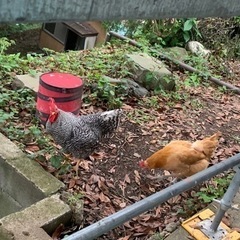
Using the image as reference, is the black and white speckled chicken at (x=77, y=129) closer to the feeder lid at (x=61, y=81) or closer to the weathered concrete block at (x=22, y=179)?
the feeder lid at (x=61, y=81)

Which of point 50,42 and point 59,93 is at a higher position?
point 59,93

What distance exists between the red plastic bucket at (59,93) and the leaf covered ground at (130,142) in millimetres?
227

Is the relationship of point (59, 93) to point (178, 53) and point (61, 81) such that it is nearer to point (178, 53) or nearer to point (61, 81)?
point (61, 81)

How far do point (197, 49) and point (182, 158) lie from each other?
4339 mm

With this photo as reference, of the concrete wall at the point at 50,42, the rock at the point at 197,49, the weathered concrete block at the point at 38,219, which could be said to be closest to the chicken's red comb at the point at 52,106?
the weathered concrete block at the point at 38,219

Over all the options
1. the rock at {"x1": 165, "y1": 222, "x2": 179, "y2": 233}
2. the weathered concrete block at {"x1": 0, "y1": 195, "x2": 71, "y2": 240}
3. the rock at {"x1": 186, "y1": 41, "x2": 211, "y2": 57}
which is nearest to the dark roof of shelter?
the rock at {"x1": 186, "y1": 41, "x2": 211, "y2": 57}

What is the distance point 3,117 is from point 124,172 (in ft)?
4.20

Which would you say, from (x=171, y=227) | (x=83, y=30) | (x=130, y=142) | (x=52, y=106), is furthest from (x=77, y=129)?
(x=83, y=30)

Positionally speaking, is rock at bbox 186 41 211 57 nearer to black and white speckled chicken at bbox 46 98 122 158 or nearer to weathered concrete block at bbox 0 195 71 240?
black and white speckled chicken at bbox 46 98 122 158

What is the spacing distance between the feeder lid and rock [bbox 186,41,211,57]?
3.82m

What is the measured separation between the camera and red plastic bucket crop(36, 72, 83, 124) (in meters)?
4.04

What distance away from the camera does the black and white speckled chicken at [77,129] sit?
3.74 meters

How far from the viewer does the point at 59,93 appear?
160 inches

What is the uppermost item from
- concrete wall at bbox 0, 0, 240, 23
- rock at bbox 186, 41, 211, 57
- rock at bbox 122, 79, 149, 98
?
concrete wall at bbox 0, 0, 240, 23
